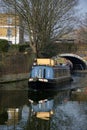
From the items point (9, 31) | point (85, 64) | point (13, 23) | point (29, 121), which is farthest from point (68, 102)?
point (9, 31)

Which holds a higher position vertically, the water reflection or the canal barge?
the canal barge

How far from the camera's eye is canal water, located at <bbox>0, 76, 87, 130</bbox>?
61.8ft

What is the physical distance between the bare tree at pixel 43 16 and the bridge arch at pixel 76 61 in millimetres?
17684

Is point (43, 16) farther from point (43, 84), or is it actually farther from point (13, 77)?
point (43, 84)

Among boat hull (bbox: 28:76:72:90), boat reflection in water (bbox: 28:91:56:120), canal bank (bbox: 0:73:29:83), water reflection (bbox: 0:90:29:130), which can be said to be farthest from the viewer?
canal bank (bbox: 0:73:29:83)

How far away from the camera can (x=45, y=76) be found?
38.6 meters

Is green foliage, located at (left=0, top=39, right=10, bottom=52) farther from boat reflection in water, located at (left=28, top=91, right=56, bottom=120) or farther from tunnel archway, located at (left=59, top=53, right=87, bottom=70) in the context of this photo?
tunnel archway, located at (left=59, top=53, right=87, bottom=70)

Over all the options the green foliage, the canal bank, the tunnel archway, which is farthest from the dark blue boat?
the tunnel archway

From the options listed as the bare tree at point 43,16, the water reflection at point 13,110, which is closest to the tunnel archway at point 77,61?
the bare tree at point 43,16

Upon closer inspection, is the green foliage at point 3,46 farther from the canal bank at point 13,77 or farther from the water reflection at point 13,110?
the water reflection at point 13,110

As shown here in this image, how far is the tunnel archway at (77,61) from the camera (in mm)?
70312

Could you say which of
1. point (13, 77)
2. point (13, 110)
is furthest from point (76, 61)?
point (13, 110)

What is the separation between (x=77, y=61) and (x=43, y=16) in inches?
1094

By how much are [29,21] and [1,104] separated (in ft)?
81.4
